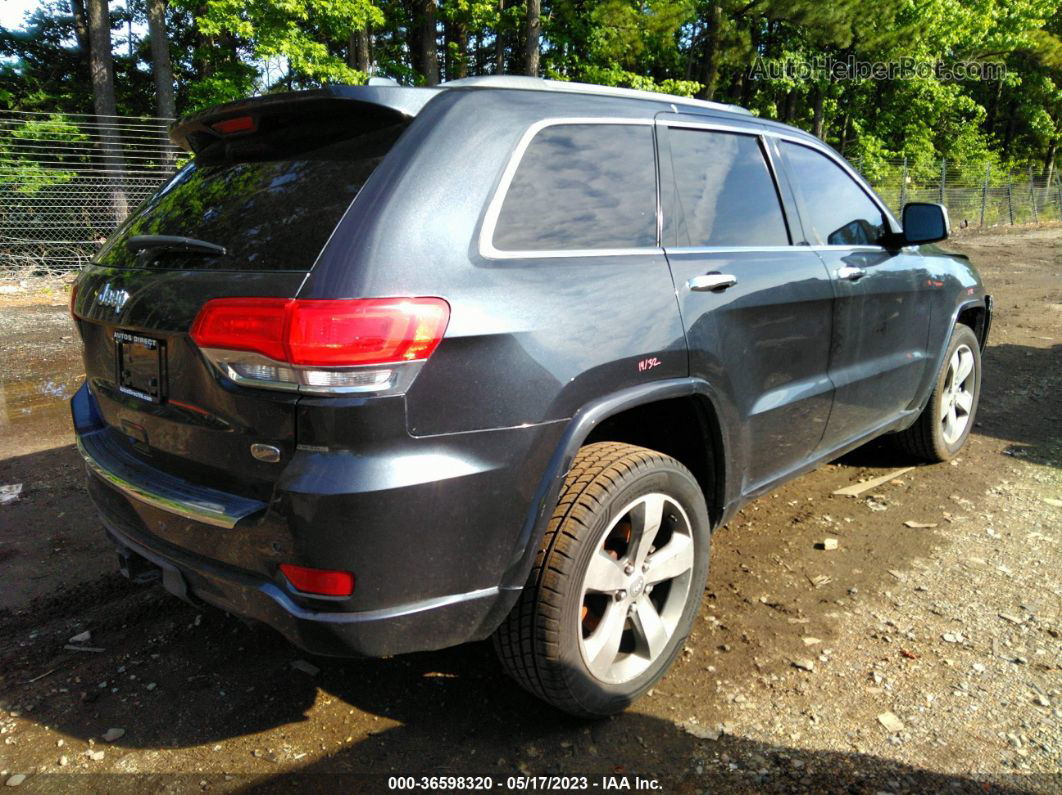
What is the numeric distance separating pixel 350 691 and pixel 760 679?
1.39 m

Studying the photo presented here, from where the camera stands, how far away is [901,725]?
237 centimetres

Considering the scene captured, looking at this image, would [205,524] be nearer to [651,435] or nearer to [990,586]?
[651,435]

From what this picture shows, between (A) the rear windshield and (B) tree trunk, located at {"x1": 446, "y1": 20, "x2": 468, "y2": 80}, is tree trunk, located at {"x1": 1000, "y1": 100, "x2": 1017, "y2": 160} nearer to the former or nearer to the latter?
(B) tree trunk, located at {"x1": 446, "y1": 20, "x2": 468, "y2": 80}

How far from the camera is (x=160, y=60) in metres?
17.5

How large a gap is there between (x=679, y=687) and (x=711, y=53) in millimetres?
23550

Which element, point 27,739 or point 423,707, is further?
point 423,707

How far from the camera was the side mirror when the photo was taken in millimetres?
3756

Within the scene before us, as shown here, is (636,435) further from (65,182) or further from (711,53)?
(711,53)

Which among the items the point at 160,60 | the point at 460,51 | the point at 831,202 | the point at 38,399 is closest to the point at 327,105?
the point at 831,202

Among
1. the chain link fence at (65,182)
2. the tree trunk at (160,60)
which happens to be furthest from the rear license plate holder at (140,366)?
the tree trunk at (160,60)

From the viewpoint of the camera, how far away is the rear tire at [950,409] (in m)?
4.43

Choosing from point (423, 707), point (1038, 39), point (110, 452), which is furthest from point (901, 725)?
point (1038, 39)

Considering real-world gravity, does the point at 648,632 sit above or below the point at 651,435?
below

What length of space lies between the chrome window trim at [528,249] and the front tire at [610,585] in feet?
1.98
